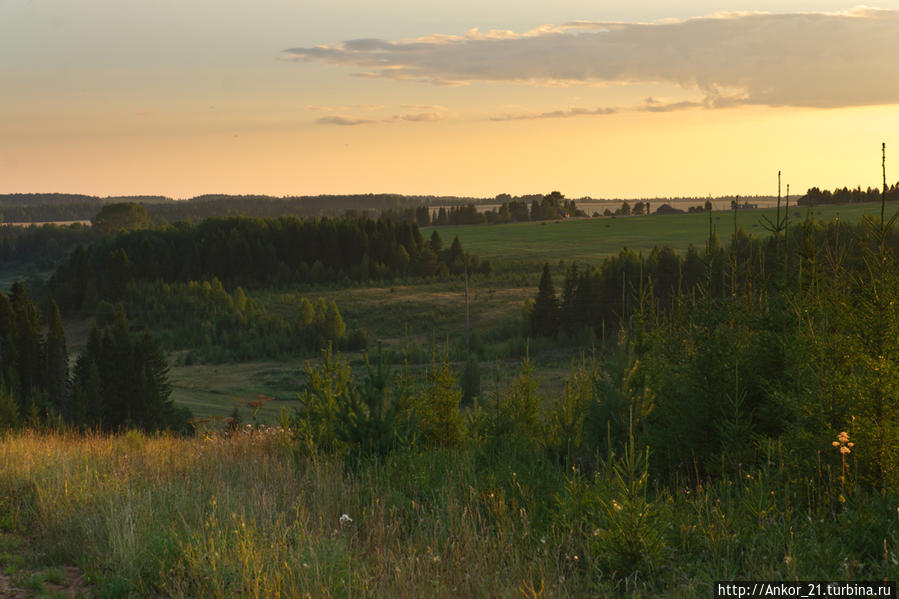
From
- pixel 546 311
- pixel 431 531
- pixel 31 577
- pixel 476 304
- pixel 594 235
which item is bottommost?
pixel 476 304

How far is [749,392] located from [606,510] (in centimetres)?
329

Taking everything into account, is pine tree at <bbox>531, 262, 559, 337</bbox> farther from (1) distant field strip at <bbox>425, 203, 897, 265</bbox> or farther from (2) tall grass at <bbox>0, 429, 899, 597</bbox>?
(2) tall grass at <bbox>0, 429, 899, 597</bbox>

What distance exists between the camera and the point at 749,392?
862 centimetres

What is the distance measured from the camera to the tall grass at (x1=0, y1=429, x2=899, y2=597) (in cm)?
546

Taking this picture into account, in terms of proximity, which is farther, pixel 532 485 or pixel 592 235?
pixel 592 235

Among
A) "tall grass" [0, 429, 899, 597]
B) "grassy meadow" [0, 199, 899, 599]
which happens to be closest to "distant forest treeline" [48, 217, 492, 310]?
"grassy meadow" [0, 199, 899, 599]

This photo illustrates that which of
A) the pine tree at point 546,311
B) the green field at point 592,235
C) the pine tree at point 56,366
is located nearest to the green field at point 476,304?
the green field at point 592,235

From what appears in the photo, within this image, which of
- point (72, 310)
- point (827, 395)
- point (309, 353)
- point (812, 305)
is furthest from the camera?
point (72, 310)

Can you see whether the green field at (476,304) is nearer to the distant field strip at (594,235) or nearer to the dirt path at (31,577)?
the distant field strip at (594,235)

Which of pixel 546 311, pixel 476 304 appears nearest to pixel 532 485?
pixel 546 311

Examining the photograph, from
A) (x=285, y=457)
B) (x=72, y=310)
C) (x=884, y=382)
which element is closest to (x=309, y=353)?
(x=72, y=310)

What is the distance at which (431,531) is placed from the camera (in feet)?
21.9

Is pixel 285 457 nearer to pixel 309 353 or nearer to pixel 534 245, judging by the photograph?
pixel 309 353

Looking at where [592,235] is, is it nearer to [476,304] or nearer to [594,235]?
[594,235]
